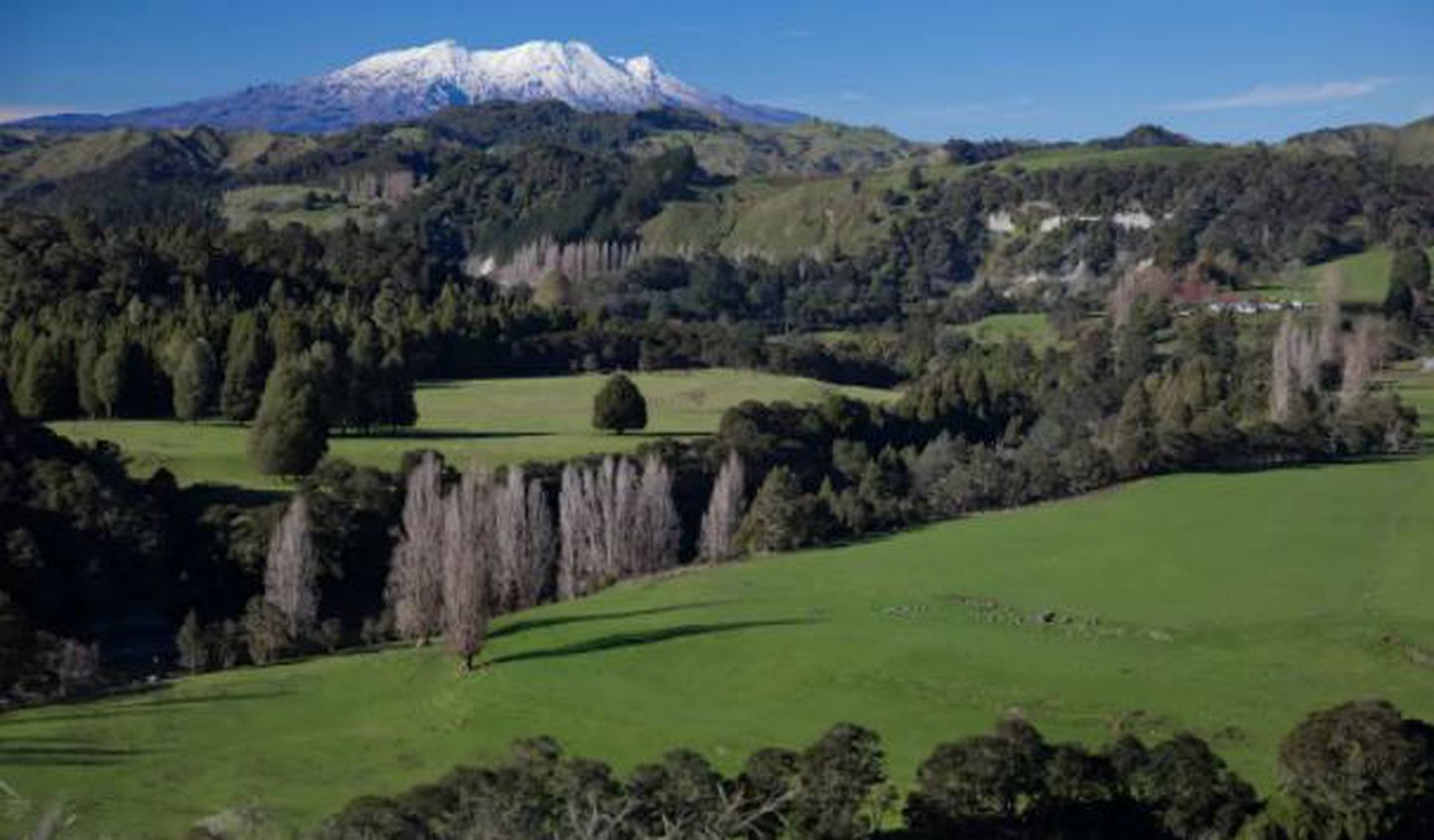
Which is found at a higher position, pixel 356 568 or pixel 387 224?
pixel 387 224

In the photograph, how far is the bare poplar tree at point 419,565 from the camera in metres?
45.5

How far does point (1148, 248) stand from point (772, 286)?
34.9 m

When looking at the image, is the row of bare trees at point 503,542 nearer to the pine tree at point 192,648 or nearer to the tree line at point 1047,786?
the pine tree at point 192,648

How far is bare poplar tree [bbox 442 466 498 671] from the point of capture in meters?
40.0

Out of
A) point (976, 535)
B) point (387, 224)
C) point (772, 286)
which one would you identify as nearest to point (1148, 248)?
point (772, 286)

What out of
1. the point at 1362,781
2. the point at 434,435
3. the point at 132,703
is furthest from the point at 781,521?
the point at 1362,781

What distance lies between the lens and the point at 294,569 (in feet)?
152

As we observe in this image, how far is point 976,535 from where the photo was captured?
57531mm

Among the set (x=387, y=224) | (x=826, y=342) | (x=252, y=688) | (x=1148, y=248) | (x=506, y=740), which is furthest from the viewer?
(x=387, y=224)

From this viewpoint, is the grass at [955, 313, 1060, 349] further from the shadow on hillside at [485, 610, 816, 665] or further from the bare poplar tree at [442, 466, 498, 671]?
the bare poplar tree at [442, 466, 498, 671]

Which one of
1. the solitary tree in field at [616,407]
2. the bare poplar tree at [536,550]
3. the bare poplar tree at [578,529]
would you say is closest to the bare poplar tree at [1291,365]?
the solitary tree in field at [616,407]

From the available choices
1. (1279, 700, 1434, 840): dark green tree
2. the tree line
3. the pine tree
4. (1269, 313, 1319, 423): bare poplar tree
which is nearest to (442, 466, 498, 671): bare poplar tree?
the pine tree

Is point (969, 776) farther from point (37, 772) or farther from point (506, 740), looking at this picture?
point (37, 772)

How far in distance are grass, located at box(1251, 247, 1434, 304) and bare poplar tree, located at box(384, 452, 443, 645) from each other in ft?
284
